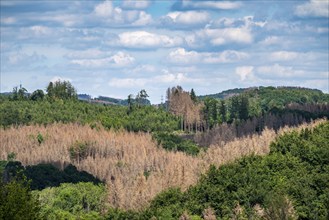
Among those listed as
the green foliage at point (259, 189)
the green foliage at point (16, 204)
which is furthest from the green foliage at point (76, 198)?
the green foliage at point (16, 204)

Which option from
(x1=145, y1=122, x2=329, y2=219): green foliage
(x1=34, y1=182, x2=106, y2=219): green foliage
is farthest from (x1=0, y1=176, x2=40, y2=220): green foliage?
(x1=34, y1=182, x2=106, y2=219): green foliage

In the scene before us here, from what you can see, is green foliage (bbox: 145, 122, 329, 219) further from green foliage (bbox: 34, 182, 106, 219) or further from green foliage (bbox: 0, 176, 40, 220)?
green foliage (bbox: 0, 176, 40, 220)

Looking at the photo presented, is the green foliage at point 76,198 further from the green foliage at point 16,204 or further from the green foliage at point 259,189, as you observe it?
the green foliage at point 16,204

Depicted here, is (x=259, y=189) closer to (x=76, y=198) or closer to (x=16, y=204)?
(x=76, y=198)

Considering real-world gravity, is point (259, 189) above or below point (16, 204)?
below

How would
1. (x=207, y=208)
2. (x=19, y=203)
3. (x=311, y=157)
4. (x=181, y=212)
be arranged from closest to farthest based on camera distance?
(x=19, y=203)
(x=181, y=212)
(x=207, y=208)
(x=311, y=157)

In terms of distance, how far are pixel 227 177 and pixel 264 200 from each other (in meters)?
10.2

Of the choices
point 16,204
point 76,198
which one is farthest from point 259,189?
point 16,204

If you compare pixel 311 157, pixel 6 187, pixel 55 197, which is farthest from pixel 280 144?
pixel 6 187

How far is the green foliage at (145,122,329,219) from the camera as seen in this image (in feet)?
436

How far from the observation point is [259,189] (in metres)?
138

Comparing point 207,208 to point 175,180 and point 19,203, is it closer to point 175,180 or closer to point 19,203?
point 175,180

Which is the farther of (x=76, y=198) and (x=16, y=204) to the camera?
(x=76, y=198)

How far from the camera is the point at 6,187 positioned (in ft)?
231
